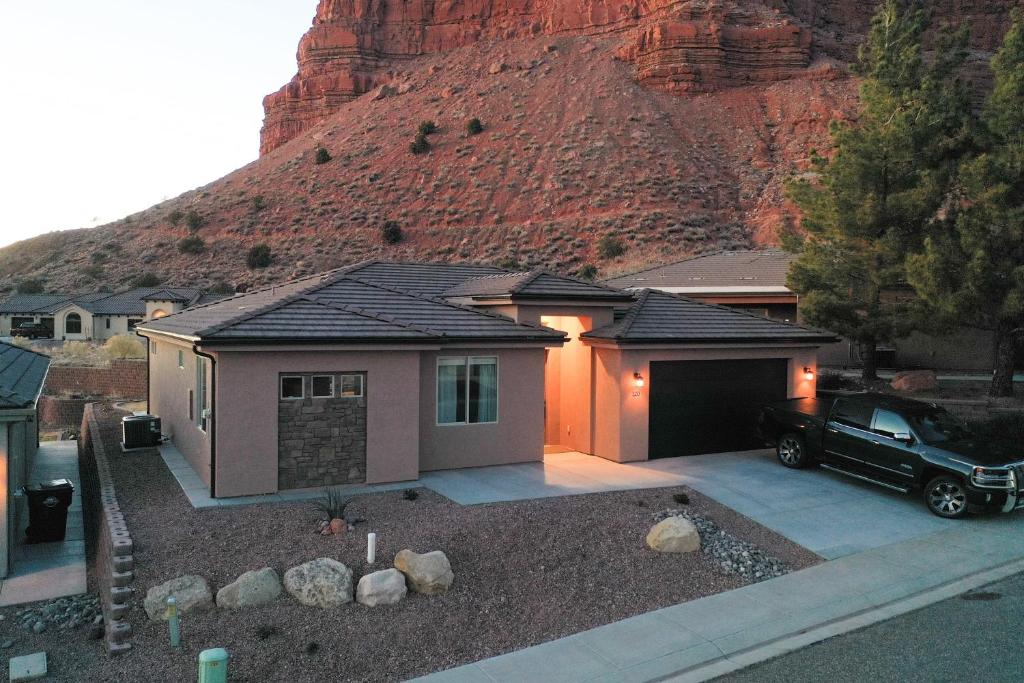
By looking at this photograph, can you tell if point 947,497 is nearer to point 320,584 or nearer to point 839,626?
point 839,626

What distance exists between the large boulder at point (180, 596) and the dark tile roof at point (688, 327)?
29.7 ft

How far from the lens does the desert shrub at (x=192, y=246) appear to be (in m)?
54.4

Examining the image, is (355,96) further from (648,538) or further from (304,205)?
(648,538)

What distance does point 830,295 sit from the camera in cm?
2092

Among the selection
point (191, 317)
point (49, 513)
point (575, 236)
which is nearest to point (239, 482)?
point (49, 513)

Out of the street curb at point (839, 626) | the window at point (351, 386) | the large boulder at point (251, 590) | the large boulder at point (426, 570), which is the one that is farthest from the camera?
the window at point (351, 386)

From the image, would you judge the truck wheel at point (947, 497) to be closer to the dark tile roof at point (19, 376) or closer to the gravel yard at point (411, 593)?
the gravel yard at point (411, 593)

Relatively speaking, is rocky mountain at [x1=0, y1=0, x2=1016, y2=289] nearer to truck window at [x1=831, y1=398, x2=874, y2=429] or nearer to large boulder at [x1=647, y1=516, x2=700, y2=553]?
truck window at [x1=831, y1=398, x2=874, y2=429]

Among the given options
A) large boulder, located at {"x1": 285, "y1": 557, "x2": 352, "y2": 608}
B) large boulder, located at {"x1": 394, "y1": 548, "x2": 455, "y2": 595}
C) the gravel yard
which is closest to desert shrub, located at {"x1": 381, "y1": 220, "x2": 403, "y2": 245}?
the gravel yard

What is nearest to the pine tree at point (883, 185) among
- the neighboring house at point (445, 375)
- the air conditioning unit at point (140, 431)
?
the neighboring house at point (445, 375)

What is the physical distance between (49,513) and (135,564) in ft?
10.6

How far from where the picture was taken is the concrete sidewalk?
7273 mm

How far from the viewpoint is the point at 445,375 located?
1422 cm

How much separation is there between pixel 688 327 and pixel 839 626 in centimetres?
867
